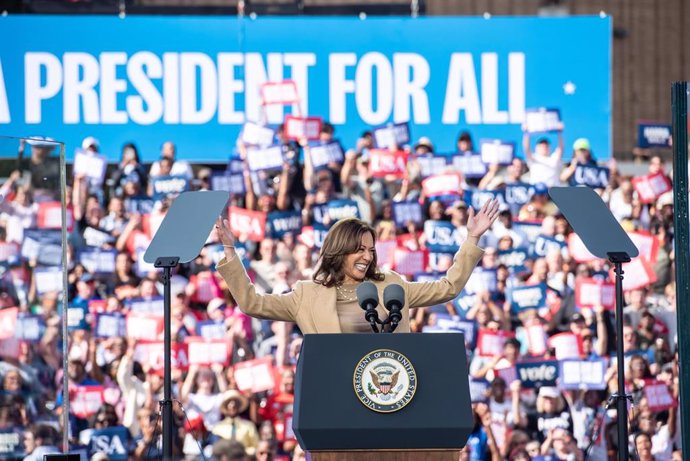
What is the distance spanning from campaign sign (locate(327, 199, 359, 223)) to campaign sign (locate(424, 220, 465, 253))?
501 mm

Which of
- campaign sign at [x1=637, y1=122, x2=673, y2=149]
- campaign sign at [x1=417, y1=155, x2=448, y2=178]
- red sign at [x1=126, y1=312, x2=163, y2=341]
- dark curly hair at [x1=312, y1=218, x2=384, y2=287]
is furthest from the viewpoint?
campaign sign at [x1=637, y1=122, x2=673, y2=149]

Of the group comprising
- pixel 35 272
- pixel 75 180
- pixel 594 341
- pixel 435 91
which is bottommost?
pixel 594 341

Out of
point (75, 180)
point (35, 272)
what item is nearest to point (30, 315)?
point (35, 272)

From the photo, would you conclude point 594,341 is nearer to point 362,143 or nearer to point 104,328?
point 362,143

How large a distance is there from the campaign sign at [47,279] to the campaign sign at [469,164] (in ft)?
14.1

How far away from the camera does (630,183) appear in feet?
27.1

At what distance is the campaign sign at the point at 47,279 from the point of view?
465 cm

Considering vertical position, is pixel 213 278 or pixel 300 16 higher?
pixel 300 16

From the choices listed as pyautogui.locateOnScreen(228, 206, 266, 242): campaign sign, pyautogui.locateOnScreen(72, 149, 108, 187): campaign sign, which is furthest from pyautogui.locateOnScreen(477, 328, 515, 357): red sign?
pyautogui.locateOnScreen(72, 149, 108, 187): campaign sign

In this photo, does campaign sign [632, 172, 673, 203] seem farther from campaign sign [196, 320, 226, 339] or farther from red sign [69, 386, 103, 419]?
red sign [69, 386, 103, 419]

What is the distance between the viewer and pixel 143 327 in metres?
7.66

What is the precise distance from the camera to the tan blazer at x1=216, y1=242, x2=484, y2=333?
12.4 feet

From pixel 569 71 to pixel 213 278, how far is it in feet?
10.3

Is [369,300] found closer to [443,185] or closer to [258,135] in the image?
[443,185]
